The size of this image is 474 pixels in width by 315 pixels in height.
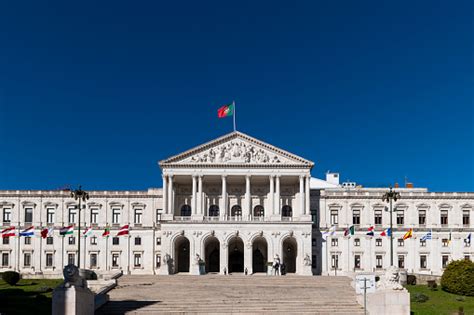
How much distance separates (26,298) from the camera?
4072cm

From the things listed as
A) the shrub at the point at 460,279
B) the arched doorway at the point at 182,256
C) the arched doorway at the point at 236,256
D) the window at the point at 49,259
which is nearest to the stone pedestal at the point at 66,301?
the shrub at the point at 460,279

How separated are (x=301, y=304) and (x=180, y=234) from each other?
30438mm

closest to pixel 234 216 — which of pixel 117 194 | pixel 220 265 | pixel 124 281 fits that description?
pixel 220 265

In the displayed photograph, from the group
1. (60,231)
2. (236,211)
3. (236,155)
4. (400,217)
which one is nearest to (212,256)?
(236,211)

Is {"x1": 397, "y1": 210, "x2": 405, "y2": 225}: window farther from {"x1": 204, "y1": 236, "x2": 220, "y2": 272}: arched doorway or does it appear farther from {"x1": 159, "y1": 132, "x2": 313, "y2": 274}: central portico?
{"x1": 204, "y1": 236, "x2": 220, "y2": 272}: arched doorway

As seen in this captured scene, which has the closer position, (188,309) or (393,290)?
(393,290)

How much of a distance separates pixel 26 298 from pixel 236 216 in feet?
112

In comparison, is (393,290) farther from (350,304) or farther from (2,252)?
(2,252)

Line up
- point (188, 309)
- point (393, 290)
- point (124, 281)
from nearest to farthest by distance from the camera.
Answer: point (393, 290) < point (188, 309) < point (124, 281)

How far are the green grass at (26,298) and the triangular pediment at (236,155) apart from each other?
2327 centimetres

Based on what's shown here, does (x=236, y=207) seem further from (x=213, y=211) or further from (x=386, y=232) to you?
(x=386, y=232)

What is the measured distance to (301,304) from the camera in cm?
4009

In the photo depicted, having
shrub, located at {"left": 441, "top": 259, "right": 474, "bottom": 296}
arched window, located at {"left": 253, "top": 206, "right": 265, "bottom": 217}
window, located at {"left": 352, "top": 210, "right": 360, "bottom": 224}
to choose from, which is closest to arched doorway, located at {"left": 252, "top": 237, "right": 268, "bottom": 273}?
arched window, located at {"left": 253, "top": 206, "right": 265, "bottom": 217}

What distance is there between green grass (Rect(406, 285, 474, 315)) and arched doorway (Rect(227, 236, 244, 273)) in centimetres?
2692
